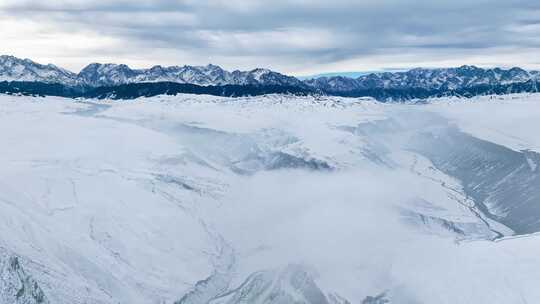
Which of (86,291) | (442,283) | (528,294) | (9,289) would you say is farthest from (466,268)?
(9,289)

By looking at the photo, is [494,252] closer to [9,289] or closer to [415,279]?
[415,279]

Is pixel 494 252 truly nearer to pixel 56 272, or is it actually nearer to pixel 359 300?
pixel 359 300

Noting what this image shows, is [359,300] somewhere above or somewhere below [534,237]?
below

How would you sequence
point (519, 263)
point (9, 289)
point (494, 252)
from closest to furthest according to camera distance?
1. point (9, 289)
2. point (519, 263)
3. point (494, 252)

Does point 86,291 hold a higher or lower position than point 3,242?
lower

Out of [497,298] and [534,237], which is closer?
[497,298]

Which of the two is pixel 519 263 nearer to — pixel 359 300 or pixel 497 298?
pixel 497 298

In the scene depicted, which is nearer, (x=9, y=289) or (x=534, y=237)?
(x=9, y=289)

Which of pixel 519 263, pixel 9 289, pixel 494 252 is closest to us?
pixel 9 289

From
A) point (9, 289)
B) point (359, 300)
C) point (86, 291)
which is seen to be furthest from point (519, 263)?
point (9, 289)
